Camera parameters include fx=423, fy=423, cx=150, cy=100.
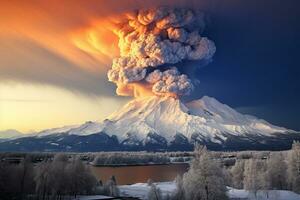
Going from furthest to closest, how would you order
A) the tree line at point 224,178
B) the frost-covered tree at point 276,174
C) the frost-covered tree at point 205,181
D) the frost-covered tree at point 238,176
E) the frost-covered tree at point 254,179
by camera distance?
the frost-covered tree at point 238,176
the frost-covered tree at point 276,174
the frost-covered tree at point 254,179
the tree line at point 224,178
the frost-covered tree at point 205,181

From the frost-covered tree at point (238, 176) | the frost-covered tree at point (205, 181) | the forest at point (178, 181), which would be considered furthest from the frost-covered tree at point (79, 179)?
the frost-covered tree at point (238, 176)

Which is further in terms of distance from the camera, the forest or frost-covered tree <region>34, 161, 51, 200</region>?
frost-covered tree <region>34, 161, 51, 200</region>

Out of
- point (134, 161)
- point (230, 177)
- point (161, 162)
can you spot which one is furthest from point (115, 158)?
point (230, 177)

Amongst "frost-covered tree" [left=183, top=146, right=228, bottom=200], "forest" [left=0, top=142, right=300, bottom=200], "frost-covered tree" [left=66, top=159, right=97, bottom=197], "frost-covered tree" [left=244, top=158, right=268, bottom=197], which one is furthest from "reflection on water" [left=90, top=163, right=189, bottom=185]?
"frost-covered tree" [left=183, top=146, right=228, bottom=200]

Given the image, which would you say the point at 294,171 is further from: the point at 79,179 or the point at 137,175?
the point at 137,175

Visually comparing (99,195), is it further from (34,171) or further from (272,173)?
(272,173)

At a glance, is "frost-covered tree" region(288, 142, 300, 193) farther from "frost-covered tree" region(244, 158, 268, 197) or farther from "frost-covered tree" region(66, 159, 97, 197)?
"frost-covered tree" region(66, 159, 97, 197)

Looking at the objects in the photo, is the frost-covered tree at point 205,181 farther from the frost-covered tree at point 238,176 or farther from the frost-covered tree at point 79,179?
the frost-covered tree at point 238,176

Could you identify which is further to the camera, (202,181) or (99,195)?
(99,195)
